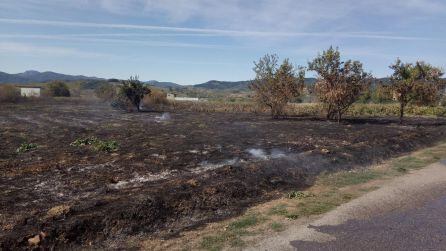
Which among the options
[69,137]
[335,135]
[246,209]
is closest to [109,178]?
[246,209]

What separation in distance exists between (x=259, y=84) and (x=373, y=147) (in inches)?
1037

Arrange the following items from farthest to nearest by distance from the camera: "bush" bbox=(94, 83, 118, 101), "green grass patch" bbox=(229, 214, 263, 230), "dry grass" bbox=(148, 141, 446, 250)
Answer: "bush" bbox=(94, 83, 118, 101) → "green grass patch" bbox=(229, 214, 263, 230) → "dry grass" bbox=(148, 141, 446, 250)

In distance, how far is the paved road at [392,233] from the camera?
30.6 ft

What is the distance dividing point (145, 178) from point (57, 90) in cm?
10711

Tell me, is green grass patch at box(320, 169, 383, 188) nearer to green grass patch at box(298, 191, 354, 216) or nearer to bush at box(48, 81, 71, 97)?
green grass patch at box(298, 191, 354, 216)

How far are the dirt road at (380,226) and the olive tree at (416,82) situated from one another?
92.6 feet

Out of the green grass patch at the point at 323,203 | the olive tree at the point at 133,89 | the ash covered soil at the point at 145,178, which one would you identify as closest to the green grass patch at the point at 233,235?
the ash covered soil at the point at 145,178

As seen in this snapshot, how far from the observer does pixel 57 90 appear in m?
113

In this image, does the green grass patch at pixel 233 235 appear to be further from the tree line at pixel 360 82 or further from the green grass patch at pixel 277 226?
the tree line at pixel 360 82

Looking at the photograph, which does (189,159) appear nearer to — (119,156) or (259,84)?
(119,156)

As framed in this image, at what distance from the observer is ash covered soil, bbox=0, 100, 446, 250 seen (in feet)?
34.1

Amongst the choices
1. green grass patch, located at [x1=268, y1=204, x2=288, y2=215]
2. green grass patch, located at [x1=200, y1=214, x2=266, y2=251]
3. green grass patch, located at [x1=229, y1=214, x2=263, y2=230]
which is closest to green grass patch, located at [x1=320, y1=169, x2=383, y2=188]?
green grass patch, located at [x1=268, y1=204, x2=288, y2=215]

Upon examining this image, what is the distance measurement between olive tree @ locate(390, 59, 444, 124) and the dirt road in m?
28.2

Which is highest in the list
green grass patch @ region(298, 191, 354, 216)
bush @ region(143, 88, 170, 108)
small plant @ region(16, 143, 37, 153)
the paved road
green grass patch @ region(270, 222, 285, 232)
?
bush @ region(143, 88, 170, 108)
